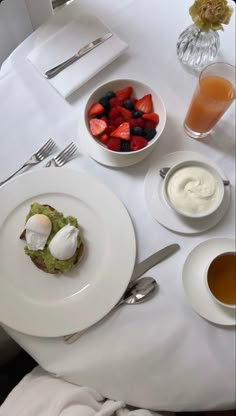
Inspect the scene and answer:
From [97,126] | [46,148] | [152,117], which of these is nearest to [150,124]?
[152,117]

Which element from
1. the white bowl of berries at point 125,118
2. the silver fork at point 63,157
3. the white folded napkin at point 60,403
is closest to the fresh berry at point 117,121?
the white bowl of berries at point 125,118

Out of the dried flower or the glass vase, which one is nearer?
the dried flower

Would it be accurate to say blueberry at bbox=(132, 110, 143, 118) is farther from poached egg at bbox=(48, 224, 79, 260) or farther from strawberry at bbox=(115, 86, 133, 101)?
poached egg at bbox=(48, 224, 79, 260)

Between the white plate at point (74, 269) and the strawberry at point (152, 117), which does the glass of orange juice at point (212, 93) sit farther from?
the white plate at point (74, 269)

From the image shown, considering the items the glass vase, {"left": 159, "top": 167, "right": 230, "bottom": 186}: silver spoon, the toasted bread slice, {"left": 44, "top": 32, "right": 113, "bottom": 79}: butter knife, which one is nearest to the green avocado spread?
the toasted bread slice

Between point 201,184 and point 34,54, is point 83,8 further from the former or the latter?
point 201,184

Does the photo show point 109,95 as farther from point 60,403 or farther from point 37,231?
point 60,403
